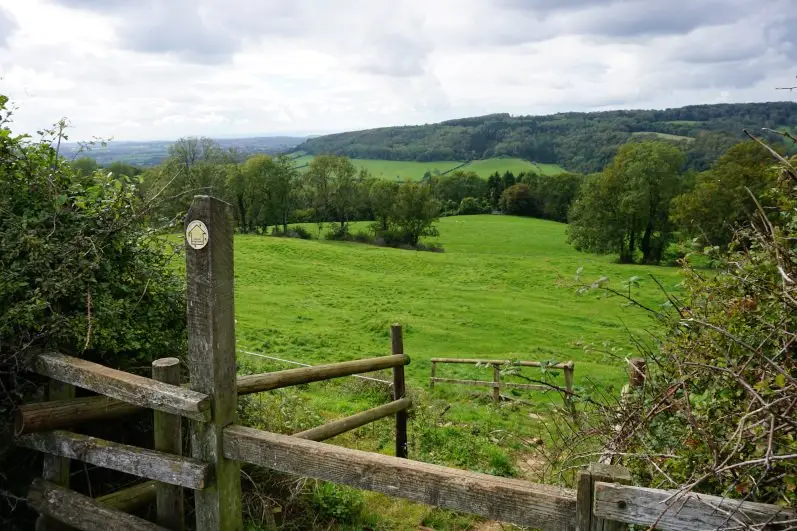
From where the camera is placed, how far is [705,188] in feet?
113

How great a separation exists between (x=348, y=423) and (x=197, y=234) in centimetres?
317

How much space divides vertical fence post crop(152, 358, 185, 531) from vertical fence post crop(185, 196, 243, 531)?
1.11ft

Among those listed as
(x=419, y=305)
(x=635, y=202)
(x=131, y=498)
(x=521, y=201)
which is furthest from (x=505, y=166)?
(x=131, y=498)

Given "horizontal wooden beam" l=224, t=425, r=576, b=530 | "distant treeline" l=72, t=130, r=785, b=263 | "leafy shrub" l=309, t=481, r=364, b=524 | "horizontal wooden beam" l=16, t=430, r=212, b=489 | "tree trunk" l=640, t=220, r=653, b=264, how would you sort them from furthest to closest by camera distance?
"tree trunk" l=640, t=220, r=653, b=264 → "distant treeline" l=72, t=130, r=785, b=263 → "leafy shrub" l=309, t=481, r=364, b=524 → "horizontal wooden beam" l=16, t=430, r=212, b=489 → "horizontal wooden beam" l=224, t=425, r=576, b=530

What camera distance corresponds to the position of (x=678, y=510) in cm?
233

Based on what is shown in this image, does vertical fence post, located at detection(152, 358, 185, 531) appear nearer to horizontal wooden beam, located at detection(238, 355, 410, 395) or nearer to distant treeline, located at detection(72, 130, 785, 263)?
horizontal wooden beam, located at detection(238, 355, 410, 395)

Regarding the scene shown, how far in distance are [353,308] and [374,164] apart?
116600mm

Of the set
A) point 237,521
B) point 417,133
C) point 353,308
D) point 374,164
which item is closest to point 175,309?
point 237,521

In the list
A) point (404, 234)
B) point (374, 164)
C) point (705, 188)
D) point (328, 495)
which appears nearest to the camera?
point (328, 495)

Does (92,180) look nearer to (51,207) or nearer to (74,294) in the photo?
(51,207)

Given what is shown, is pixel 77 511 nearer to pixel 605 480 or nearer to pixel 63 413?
pixel 63 413

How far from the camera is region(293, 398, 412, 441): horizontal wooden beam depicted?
5.11 metres

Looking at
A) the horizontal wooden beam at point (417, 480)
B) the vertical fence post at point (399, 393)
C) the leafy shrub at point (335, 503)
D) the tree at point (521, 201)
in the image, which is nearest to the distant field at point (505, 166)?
the tree at point (521, 201)

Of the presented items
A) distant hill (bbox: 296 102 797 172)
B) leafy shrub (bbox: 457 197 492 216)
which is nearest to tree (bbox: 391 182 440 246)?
leafy shrub (bbox: 457 197 492 216)
